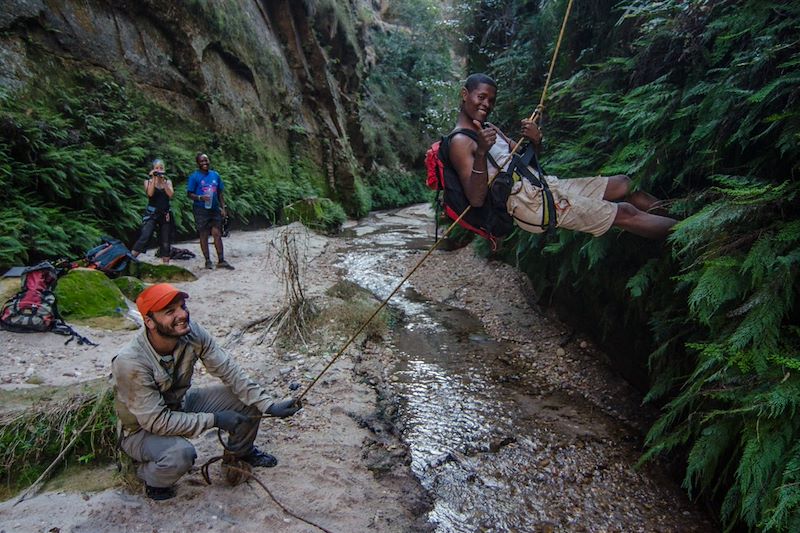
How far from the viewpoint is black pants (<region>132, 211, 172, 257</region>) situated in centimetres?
837

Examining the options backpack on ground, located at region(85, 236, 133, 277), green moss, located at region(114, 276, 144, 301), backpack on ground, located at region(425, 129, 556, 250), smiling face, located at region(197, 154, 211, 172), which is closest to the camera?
backpack on ground, located at region(425, 129, 556, 250)

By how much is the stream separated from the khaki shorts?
1881 mm

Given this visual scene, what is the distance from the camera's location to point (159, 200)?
8.60 meters

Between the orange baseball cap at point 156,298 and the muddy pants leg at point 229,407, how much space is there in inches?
31.5

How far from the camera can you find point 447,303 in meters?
8.05

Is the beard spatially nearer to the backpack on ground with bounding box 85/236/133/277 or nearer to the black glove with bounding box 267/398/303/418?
the black glove with bounding box 267/398/303/418

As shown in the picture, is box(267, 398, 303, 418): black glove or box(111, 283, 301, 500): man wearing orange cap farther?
box(267, 398, 303, 418): black glove

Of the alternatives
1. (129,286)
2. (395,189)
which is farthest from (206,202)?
(395,189)

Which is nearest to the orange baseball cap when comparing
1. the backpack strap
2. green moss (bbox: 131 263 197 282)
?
the backpack strap

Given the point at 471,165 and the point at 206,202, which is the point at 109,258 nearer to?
the point at 206,202

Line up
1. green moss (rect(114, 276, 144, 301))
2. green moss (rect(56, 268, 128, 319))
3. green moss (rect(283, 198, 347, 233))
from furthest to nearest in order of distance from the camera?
green moss (rect(283, 198, 347, 233)) < green moss (rect(114, 276, 144, 301)) < green moss (rect(56, 268, 128, 319))

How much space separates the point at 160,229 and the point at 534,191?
7.41 meters

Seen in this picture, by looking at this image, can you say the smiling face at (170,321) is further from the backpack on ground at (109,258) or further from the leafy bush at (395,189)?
the leafy bush at (395,189)

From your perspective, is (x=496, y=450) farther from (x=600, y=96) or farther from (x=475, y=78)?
(x=600, y=96)
